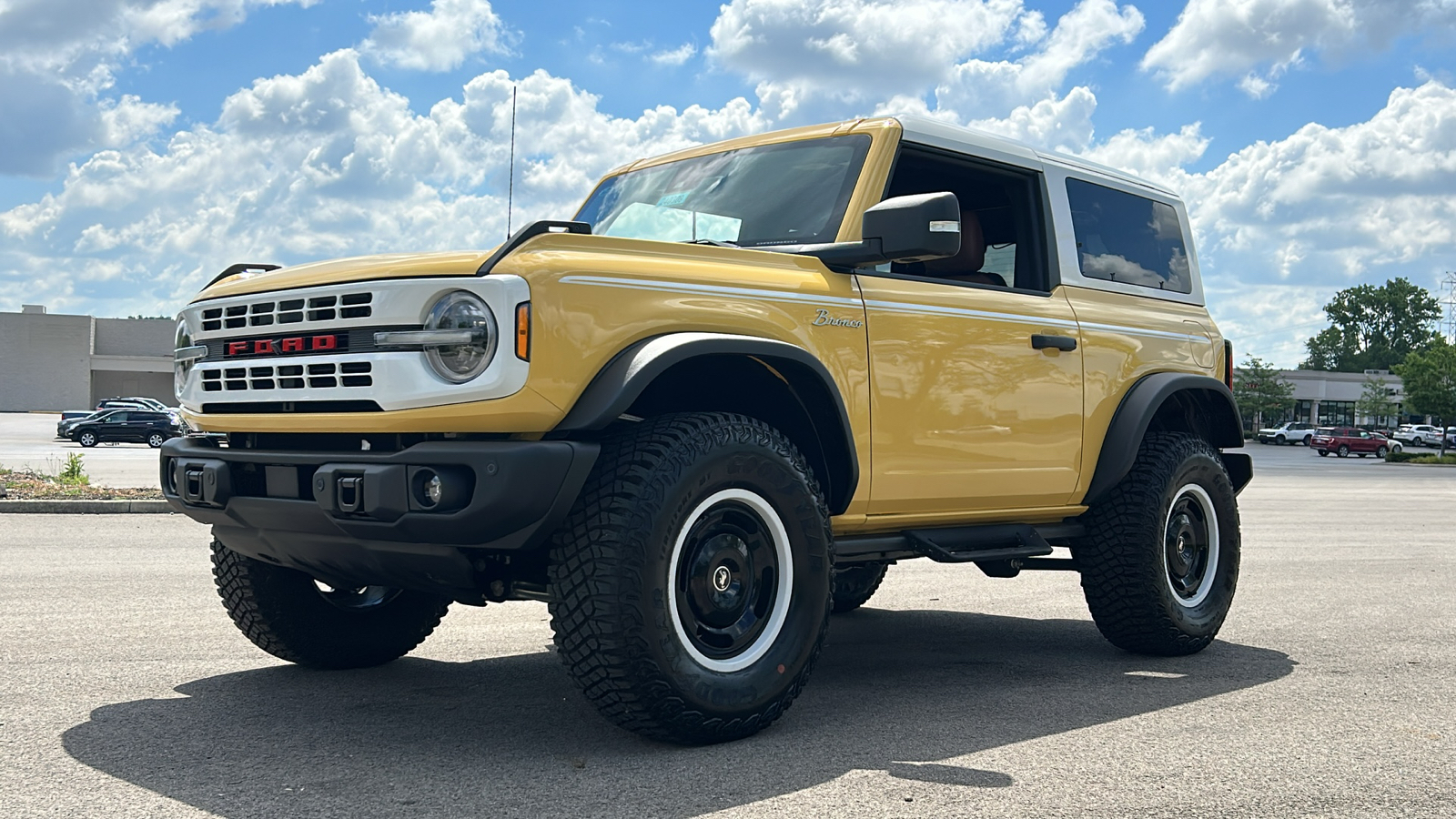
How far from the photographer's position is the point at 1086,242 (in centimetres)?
645

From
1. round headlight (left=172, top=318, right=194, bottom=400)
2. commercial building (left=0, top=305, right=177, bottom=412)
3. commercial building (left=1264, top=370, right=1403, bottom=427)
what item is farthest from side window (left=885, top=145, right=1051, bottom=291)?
commercial building (left=1264, top=370, right=1403, bottom=427)

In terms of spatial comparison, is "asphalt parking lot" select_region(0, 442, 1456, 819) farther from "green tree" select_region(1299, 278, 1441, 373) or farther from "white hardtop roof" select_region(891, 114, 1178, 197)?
"green tree" select_region(1299, 278, 1441, 373)

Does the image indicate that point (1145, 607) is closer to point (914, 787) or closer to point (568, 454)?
point (914, 787)

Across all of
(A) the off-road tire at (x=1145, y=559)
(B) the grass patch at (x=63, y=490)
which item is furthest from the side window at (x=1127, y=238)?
(B) the grass patch at (x=63, y=490)

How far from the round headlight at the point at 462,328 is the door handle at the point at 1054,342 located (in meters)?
2.73

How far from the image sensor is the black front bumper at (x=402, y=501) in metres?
3.88

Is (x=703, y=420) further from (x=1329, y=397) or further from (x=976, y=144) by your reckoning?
(x=1329, y=397)

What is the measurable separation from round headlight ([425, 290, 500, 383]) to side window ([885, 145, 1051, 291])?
2592 millimetres

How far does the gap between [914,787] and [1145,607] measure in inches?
108

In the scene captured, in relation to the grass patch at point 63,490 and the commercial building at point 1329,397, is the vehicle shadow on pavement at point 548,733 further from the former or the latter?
the commercial building at point 1329,397

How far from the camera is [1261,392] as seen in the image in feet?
308

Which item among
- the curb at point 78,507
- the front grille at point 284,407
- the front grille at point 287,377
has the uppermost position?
the front grille at point 287,377

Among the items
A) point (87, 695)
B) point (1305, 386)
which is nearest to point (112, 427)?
point (87, 695)

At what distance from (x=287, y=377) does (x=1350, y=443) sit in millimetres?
66493
